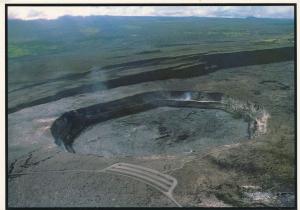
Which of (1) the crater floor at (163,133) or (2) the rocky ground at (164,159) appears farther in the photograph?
(1) the crater floor at (163,133)

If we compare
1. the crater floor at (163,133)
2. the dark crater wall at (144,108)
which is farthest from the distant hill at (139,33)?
the crater floor at (163,133)

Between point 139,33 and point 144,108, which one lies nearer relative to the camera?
point 144,108

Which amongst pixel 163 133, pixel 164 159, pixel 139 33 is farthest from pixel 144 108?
pixel 139 33

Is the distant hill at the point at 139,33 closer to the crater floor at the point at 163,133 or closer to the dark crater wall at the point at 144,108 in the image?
the dark crater wall at the point at 144,108

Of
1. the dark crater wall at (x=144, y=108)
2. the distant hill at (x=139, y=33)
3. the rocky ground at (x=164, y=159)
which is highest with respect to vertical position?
the distant hill at (x=139, y=33)

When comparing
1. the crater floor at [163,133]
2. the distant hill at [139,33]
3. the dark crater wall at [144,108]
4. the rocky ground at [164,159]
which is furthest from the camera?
the distant hill at [139,33]

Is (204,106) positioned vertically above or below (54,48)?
below

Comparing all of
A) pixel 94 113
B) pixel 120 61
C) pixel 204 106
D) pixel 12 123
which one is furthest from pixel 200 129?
pixel 120 61

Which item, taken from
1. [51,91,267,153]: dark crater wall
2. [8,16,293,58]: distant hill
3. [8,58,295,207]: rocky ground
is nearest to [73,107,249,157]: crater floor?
[8,58,295,207]: rocky ground

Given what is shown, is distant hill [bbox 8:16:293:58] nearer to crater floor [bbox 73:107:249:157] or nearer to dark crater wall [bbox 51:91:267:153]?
dark crater wall [bbox 51:91:267:153]

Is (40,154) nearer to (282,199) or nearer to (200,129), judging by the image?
(200,129)

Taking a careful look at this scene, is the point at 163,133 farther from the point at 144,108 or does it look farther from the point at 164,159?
the point at 164,159
